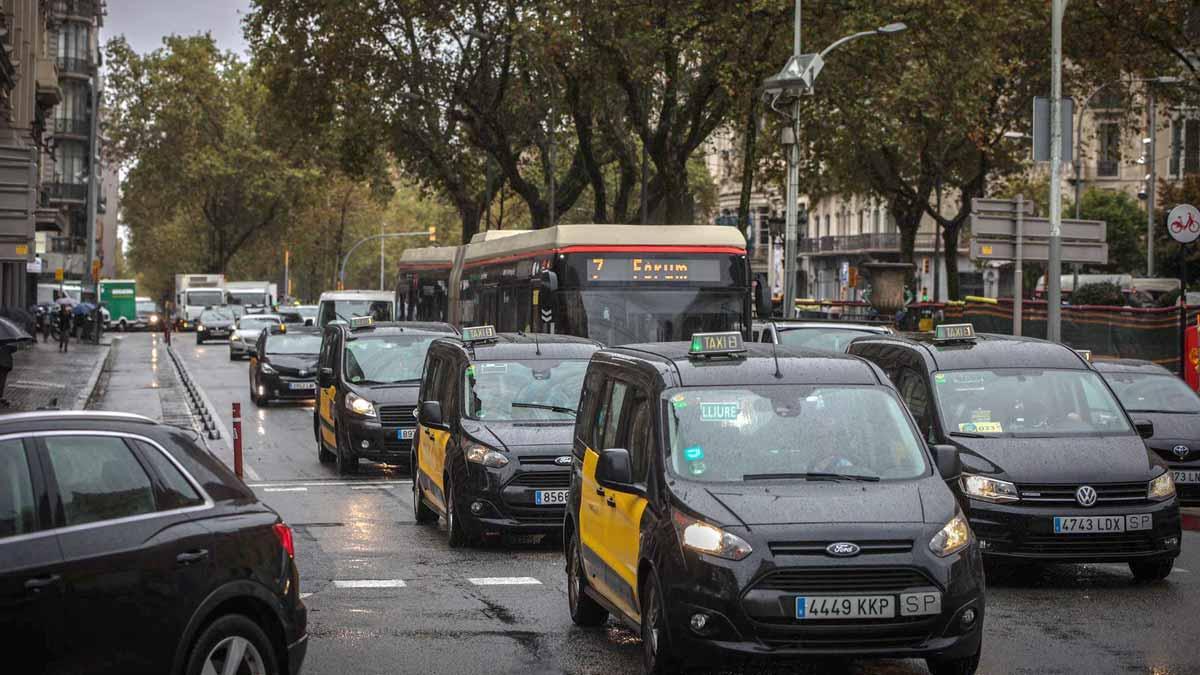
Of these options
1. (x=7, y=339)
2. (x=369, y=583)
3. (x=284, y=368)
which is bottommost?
(x=369, y=583)

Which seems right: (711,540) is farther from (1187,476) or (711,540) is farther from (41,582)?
(1187,476)

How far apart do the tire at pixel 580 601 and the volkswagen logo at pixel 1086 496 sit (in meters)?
3.44

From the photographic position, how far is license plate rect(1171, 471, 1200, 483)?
16.8 metres

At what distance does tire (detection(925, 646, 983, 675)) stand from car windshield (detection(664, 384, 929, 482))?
97 cm

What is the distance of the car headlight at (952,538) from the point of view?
8367mm

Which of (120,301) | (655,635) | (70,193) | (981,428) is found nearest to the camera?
(655,635)

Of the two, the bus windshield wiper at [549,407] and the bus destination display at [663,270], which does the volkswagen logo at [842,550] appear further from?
the bus destination display at [663,270]

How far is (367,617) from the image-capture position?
11047 millimetres

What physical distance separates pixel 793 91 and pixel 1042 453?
2245cm

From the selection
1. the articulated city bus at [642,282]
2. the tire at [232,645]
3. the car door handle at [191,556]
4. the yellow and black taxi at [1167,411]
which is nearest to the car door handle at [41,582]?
the car door handle at [191,556]

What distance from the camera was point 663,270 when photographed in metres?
23.9

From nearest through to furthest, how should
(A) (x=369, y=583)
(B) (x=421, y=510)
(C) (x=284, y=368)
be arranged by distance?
(A) (x=369, y=583)
(B) (x=421, y=510)
(C) (x=284, y=368)

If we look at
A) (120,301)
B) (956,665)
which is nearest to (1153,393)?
(956,665)

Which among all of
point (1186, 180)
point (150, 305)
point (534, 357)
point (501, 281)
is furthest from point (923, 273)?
point (534, 357)
